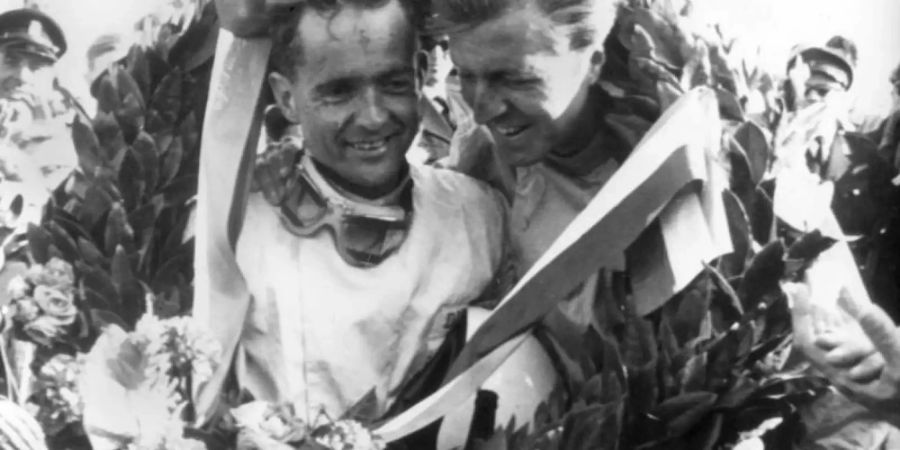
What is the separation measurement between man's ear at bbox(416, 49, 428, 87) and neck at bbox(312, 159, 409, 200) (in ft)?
0.49

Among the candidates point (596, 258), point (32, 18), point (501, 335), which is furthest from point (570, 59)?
point (32, 18)

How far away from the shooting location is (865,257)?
197 centimetres

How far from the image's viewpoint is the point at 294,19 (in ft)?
6.16

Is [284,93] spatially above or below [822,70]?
above

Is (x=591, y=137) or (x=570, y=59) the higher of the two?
(x=570, y=59)

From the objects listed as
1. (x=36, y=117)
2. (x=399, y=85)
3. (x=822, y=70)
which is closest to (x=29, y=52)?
(x=36, y=117)

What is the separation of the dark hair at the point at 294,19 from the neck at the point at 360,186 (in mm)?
178

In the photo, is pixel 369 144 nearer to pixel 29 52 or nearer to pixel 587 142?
pixel 587 142

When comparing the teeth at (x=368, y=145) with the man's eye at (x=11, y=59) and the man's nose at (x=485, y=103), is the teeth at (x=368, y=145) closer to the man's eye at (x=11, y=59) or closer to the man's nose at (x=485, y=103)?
the man's nose at (x=485, y=103)

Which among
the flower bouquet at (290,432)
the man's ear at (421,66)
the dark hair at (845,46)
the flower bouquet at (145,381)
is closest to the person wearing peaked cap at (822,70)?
the dark hair at (845,46)

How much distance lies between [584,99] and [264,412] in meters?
0.78

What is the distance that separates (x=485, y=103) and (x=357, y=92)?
0.73 ft

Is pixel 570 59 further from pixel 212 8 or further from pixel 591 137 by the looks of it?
pixel 212 8

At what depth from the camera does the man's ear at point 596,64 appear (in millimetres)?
1918
